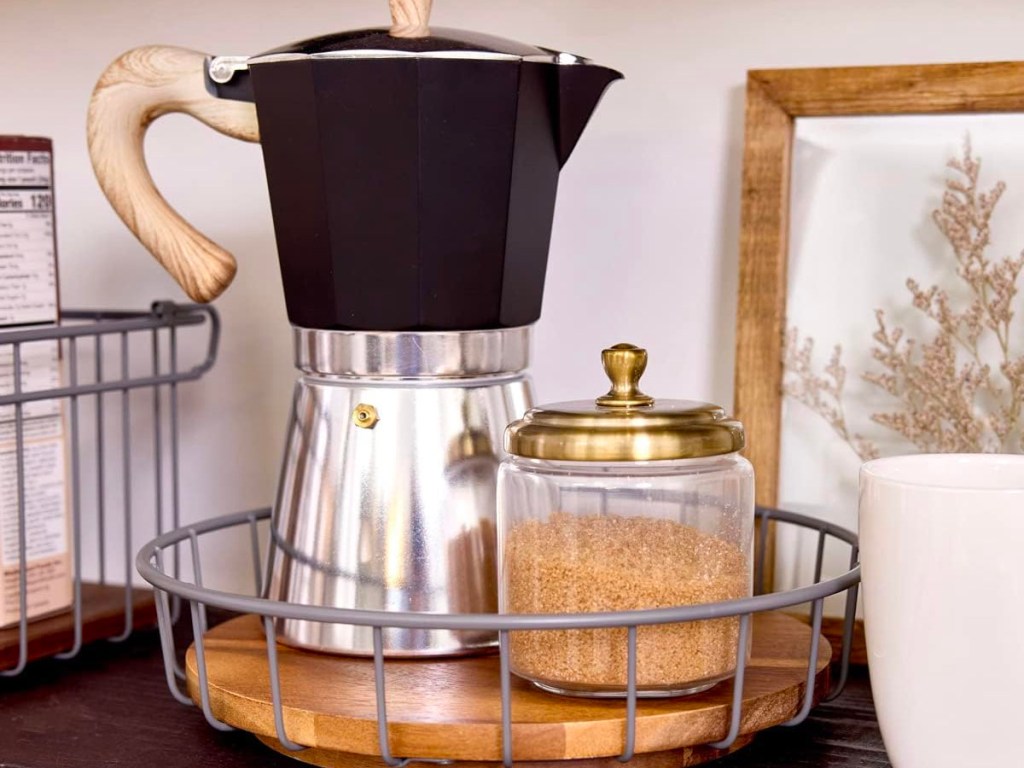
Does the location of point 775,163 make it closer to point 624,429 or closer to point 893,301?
point 893,301

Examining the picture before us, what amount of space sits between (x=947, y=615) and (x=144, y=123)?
45 centimetres

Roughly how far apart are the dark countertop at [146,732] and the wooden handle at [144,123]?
0.71 ft

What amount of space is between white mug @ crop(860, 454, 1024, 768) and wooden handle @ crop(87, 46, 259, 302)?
346 millimetres

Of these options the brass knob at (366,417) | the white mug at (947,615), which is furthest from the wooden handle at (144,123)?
the white mug at (947,615)

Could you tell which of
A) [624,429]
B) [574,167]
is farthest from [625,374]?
[574,167]

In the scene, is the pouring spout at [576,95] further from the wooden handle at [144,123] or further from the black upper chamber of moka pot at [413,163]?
the wooden handle at [144,123]

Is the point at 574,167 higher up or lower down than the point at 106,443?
higher up

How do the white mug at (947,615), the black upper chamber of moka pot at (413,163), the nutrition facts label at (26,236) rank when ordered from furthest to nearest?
1. the nutrition facts label at (26,236)
2. the black upper chamber of moka pot at (413,163)
3. the white mug at (947,615)

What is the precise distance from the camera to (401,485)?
605mm

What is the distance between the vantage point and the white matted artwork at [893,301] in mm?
674

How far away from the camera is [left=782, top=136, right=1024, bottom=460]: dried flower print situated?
2.20 ft

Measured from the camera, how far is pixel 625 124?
765mm

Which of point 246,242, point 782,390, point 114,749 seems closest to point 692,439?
point 782,390

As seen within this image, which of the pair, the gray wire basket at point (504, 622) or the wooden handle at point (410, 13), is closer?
the gray wire basket at point (504, 622)
